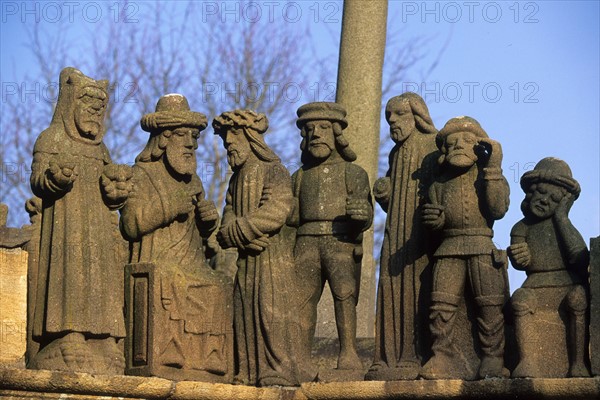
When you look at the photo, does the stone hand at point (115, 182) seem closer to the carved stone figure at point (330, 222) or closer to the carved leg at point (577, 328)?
the carved stone figure at point (330, 222)

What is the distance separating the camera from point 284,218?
1812cm

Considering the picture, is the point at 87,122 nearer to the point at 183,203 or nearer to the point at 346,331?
the point at 183,203

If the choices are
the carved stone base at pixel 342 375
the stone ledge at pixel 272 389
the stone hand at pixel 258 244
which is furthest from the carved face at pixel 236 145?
the stone ledge at pixel 272 389

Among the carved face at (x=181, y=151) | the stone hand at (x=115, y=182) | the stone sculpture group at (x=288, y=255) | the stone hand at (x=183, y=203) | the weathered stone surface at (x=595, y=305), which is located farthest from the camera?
the carved face at (x=181, y=151)

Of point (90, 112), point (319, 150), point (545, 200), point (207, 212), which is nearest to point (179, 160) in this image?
point (207, 212)

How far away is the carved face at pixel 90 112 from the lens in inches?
695

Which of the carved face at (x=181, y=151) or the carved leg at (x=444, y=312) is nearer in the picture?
the carved leg at (x=444, y=312)

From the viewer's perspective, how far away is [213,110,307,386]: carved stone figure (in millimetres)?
17891

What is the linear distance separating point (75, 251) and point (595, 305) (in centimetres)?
450

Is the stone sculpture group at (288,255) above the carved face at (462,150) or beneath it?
beneath

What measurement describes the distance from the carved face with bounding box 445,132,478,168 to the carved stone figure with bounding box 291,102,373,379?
3.05 feet

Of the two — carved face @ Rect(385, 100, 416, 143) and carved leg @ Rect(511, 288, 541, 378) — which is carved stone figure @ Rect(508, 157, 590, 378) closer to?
carved leg @ Rect(511, 288, 541, 378)

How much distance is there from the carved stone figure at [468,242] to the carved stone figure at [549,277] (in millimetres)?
218

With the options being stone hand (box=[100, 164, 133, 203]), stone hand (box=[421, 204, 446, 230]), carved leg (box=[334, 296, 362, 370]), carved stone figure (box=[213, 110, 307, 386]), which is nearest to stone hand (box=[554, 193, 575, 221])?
stone hand (box=[421, 204, 446, 230])
